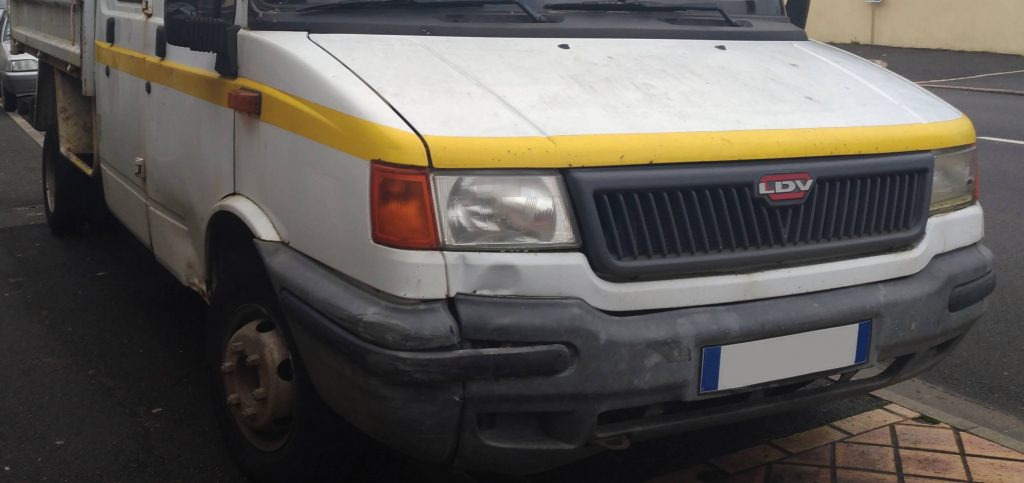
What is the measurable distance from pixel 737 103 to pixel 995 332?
2.77 m

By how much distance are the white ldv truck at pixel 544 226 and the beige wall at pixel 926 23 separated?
22.4m

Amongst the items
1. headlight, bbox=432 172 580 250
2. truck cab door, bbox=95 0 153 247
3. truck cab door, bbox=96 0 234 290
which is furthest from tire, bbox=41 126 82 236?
headlight, bbox=432 172 580 250

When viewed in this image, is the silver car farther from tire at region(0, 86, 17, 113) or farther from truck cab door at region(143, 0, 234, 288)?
truck cab door at region(143, 0, 234, 288)

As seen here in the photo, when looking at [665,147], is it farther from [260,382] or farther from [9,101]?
[9,101]

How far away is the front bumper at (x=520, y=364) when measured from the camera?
2.74 meters

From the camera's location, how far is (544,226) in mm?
2854

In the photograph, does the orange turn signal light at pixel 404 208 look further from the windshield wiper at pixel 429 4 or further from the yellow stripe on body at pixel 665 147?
the windshield wiper at pixel 429 4

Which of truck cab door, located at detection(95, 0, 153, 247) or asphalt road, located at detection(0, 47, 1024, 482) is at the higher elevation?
truck cab door, located at detection(95, 0, 153, 247)

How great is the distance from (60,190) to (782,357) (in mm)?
5294

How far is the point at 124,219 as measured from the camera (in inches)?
208

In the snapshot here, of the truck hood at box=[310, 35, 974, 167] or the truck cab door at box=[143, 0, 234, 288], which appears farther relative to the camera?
the truck cab door at box=[143, 0, 234, 288]

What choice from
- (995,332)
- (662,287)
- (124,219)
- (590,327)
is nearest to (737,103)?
(662,287)

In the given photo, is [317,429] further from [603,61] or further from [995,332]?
[995,332]

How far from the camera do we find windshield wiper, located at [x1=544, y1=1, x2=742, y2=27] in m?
3.87
